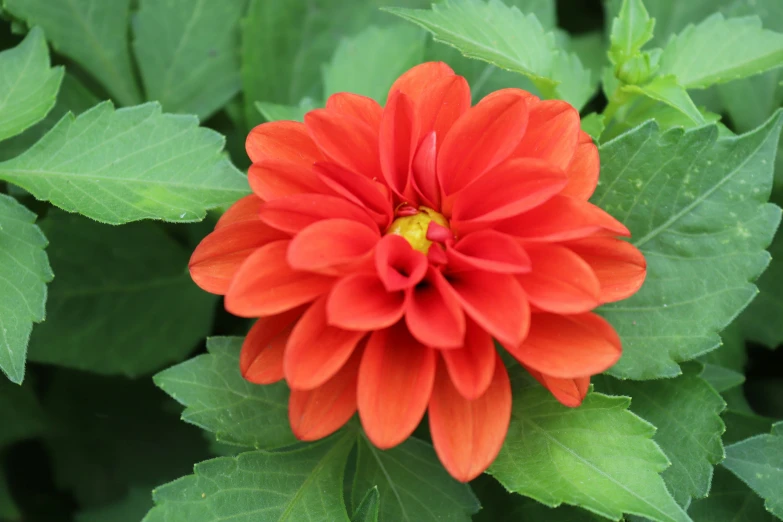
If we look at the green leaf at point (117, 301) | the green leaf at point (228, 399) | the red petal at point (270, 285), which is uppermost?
the red petal at point (270, 285)

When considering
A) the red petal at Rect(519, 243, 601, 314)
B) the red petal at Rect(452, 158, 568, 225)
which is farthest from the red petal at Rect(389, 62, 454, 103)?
the red petal at Rect(519, 243, 601, 314)

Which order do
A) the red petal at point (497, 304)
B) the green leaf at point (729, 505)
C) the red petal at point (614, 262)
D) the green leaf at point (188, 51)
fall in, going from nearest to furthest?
1. the red petal at point (497, 304)
2. the red petal at point (614, 262)
3. the green leaf at point (729, 505)
4. the green leaf at point (188, 51)

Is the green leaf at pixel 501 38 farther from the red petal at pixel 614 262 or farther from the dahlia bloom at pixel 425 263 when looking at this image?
the red petal at pixel 614 262

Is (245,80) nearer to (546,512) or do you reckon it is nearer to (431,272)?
(431,272)

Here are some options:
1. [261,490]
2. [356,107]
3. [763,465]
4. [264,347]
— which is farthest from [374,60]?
[763,465]

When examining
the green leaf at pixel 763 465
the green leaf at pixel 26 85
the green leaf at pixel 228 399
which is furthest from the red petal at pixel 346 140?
the green leaf at pixel 763 465

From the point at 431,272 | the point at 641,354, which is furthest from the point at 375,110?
the point at 641,354
